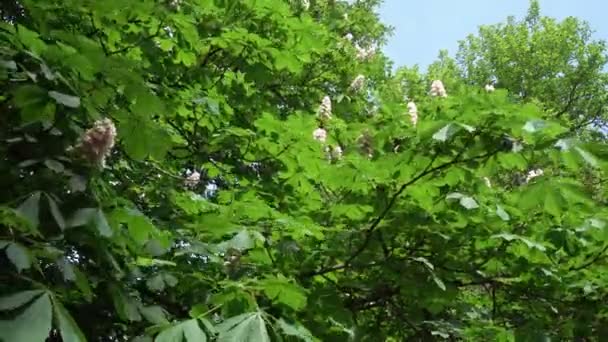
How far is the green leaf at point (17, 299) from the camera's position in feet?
5.24

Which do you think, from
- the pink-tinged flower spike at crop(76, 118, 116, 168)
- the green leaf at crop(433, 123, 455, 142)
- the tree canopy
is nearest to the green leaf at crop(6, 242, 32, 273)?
the tree canopy

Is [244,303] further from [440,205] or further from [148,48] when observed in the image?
→ [148,48]

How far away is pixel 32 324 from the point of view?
5.04 feet

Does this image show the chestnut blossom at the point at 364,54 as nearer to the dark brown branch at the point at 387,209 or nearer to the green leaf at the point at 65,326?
the dark brown branch at the point at 387,209

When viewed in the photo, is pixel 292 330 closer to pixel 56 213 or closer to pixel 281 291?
pixel 281 291

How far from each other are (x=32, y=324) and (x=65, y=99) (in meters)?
0.75

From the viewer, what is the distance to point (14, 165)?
2.08 meters

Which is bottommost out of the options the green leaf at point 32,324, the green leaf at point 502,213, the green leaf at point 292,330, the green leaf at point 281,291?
the green leaf at point 32,324

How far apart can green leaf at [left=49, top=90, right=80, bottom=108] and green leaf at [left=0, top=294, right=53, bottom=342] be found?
0.64m

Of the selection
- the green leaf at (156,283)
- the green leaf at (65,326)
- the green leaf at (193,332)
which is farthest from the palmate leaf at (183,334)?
the green leaf at (156,283)

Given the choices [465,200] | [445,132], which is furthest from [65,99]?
[465,200]

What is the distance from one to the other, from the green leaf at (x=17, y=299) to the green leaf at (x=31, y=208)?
21 centimetres

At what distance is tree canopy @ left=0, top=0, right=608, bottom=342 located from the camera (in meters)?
2.07

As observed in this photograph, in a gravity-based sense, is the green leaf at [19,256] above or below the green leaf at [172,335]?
below
